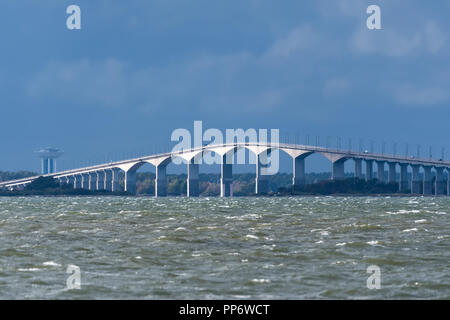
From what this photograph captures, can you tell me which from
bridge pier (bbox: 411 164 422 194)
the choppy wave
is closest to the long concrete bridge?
bridge pier (bbox: 411 164 422 194)

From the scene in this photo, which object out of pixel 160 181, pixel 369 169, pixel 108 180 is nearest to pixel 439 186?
pixel 369 169

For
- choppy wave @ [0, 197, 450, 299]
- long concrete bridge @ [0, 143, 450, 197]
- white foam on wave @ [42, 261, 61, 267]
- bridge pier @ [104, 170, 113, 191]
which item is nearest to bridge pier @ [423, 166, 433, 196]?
long concrete bridge @ [0, 143, 450, 197]

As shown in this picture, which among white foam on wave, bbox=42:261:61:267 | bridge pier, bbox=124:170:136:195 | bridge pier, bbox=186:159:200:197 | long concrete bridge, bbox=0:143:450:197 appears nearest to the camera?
white foam on wave, bbox=42:261:61:267

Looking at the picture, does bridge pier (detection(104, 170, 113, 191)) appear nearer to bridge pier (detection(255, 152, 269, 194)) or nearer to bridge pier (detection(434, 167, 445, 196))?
bridge pier (detection(255, 152, 269, 194))

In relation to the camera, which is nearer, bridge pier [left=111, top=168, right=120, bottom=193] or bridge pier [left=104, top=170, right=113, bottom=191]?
bridge pier [left=111, top=168, right=120, bottom=193]

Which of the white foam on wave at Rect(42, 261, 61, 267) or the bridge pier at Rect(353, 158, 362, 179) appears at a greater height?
the bridge pier at Rect(353, 158, 362, 179)

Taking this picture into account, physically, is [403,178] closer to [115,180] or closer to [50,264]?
[115,180]

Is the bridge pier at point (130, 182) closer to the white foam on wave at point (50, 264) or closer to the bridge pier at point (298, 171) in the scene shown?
the bridge pier at point (298, 171)

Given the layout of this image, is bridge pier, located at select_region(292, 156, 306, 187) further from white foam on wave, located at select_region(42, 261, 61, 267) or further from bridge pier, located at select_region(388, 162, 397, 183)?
white foam on wave, located at select_region(42, 261, 61, 267)

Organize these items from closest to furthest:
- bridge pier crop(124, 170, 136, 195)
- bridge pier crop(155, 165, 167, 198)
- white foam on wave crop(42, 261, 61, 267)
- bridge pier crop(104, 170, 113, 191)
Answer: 1. white foam on wave crop(42, 261, 61, 267)
2. bridge pier crop(155, 165, 167, 198)
3. bridge pier crop(124, 170, 136, 195)
4. bridge pier crop(104, 170, 113, 191)
